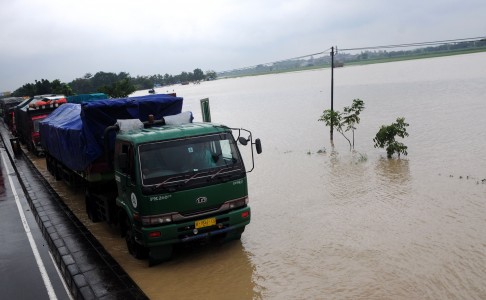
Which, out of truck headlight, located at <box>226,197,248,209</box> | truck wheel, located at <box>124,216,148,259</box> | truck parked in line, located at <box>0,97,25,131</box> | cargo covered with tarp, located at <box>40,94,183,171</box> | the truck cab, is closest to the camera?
the truck cab

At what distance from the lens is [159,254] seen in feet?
23.6

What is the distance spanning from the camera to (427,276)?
6.68 m

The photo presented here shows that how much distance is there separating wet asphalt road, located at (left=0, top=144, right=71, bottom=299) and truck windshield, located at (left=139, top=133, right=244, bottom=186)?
7.69 feet

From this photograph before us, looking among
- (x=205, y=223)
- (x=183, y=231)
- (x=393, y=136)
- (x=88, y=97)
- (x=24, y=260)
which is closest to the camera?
(x=183, y=231)

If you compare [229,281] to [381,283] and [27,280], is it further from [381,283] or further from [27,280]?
[27,280]

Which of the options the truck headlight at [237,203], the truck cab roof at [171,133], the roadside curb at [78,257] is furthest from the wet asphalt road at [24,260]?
the truck headlight at [237,203]

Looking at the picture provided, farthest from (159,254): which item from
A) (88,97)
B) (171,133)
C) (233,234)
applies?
(88,97)

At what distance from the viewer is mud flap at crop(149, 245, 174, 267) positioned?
712 cm

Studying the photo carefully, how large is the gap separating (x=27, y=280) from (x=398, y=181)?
11008mm

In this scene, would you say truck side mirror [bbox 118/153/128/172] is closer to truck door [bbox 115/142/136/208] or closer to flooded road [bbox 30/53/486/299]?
truck door [bbox 115/142/136/208]

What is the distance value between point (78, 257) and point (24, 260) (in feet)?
3.68

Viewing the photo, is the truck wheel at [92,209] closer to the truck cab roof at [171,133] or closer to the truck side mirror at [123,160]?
the truck cab roof at [171,133]

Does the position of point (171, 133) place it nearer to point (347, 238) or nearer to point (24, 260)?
point (24, 260)

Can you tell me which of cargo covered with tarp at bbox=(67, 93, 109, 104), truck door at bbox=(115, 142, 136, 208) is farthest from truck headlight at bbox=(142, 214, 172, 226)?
cargo covered with tarp at bbox=(67, 93, 109, 104)
